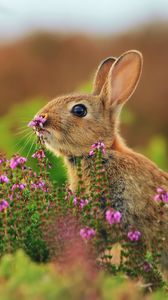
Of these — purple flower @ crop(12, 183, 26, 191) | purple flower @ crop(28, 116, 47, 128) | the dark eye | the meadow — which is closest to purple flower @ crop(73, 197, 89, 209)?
the meadow

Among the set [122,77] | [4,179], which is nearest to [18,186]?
[4,179]

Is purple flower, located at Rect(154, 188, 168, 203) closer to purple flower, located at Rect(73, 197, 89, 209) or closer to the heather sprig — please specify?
the heather sprig

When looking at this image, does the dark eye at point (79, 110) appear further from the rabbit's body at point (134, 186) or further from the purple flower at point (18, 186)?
the purple flower at point (18, 186)

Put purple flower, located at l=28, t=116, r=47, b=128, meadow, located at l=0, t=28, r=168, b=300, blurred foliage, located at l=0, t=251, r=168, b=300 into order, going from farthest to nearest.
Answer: purple flower, located at l=28, t=116, r=47, b=128 → meadow, located at l=0, t=28, r=168, b=300 → blurred foliage, located at l=0, t=251, r=168, b=300

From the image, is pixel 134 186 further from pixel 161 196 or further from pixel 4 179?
pixel 4 179

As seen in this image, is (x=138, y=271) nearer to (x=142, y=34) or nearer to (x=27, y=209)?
(x=27, y=209)

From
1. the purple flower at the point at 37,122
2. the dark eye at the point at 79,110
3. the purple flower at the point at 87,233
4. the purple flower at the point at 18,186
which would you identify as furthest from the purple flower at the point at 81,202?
the dark eye at the point at 79,110

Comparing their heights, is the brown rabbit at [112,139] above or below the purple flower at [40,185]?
above
